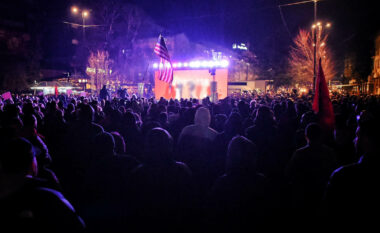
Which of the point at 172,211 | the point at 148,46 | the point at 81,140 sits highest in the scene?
the point at 148,46

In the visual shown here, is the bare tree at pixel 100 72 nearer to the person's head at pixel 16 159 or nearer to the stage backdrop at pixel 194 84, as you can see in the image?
the stage backdrop at pixel 194 84

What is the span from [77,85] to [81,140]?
35.0m

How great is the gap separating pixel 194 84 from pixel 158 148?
32166 millimetres

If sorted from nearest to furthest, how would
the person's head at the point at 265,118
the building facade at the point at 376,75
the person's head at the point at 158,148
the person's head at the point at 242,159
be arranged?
1. the person's head at the point at 242,159
2. the person's head at the point at 158,148
3. the person's head at the point at 265,118
4. the building facade at the point at 376,75

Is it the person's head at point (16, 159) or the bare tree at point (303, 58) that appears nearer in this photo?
the person's head at point (16, 159)

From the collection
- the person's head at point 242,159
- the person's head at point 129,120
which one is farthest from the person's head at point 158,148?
the person's head at point 129,120

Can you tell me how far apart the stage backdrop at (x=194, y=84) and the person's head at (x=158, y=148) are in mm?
29495

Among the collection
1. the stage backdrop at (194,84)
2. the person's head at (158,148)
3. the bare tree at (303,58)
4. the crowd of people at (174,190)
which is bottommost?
the crowd of people at (174,190)

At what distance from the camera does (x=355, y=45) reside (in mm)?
55812

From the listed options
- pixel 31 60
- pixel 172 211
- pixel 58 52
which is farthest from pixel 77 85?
pixel 172 211

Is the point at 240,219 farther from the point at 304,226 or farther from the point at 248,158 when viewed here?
the point at 304,226

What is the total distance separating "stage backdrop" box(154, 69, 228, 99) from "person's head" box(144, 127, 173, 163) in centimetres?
2950

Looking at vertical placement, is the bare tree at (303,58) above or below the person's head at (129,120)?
above

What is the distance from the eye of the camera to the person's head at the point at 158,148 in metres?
3.12
